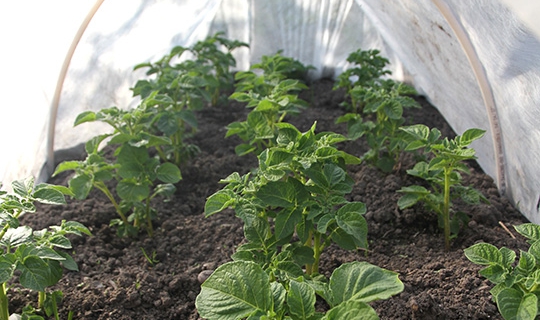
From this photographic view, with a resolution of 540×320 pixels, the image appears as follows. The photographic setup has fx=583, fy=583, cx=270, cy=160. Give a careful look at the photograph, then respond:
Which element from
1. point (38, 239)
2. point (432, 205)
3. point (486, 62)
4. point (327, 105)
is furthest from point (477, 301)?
point (327, 105)

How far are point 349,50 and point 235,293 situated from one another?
3.50 meters

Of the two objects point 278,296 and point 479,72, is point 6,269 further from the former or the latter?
point 479,72

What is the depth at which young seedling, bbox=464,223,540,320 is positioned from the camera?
159 centimetres

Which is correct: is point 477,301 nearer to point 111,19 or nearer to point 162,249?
point 162,249

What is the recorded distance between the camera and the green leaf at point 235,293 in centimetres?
147

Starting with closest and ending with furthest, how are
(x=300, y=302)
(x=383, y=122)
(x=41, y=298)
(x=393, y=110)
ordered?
(x=300, y=302) → (x=41, y=298) → (x=393, y=110) → (x=383, y=122)

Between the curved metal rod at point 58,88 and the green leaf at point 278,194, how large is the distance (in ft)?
5.85

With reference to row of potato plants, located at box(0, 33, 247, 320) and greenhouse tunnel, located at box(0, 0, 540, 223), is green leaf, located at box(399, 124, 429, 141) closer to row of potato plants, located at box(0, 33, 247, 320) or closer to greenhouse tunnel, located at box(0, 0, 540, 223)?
greenhouse tunnel, located at box(0, 0, 540, 223)

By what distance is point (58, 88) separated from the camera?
333 cm

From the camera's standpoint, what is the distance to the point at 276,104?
9.15 ft

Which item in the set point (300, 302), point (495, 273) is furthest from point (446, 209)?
point (300, 302)

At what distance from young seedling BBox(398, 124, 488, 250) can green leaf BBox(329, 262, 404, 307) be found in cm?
86

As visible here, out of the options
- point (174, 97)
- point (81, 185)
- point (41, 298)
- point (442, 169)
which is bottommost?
point (442, 169)

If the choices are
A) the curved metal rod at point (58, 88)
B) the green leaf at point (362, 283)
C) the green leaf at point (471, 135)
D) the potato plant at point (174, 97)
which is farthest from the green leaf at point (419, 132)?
the curved metal rod at point (58, 88)
